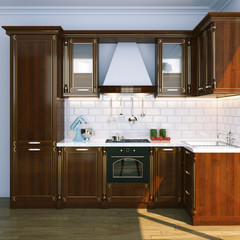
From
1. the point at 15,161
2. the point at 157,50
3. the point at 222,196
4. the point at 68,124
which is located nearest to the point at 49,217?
the point at 15,161

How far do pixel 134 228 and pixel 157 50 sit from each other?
2.53 metres

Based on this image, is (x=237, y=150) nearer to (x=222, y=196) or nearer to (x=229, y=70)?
(x=222, y=196)

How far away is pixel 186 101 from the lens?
4570 mm

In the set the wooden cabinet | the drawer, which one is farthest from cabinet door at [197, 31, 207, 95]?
the drawer

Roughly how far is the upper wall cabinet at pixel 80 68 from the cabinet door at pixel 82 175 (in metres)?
0.90

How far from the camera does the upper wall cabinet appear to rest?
4.17 metres

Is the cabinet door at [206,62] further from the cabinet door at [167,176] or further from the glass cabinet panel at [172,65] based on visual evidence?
the cabinet door at [167,176]

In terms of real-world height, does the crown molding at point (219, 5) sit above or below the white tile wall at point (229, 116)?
above

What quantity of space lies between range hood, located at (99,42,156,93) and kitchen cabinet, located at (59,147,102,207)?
964mm

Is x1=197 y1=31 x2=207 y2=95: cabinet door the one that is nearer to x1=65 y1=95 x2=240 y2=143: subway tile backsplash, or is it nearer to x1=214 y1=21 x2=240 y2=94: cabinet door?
x1=214 y1=21 x2=240 y2=94: cabinet door

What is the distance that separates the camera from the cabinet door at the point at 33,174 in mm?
3941

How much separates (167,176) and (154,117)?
103cm

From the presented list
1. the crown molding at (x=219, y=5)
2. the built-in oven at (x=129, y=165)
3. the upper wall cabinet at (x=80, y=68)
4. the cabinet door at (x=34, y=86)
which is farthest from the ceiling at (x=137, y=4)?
the built-in oven at (x=129, y=165)

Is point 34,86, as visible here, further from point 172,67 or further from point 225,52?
point 225,52
